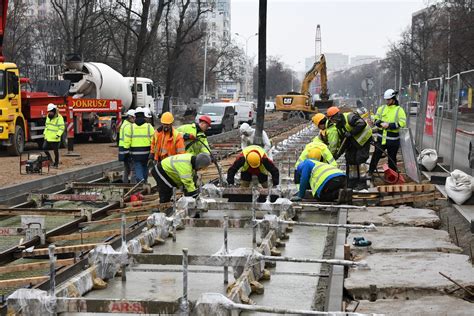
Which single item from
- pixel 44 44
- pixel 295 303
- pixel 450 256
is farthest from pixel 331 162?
pixel 44 44

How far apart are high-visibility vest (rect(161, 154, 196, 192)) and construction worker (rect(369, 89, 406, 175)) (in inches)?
203

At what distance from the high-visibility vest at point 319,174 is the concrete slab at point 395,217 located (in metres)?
0.65

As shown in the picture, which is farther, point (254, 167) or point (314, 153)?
point (254, 167)

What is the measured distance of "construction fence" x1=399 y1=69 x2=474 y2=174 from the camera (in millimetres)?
13898

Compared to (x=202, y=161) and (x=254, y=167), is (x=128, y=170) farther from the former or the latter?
(x=202, y=161)

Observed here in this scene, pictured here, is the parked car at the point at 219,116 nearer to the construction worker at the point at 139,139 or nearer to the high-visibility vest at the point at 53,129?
the high-visibility vest at the point at 53,129

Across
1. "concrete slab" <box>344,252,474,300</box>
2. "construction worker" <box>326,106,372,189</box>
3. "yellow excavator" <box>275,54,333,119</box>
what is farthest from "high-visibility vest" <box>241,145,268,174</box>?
"yellow excavator" <box>275,54,333,119</box>

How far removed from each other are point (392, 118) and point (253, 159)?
4.03m

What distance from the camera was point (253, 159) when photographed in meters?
12.2

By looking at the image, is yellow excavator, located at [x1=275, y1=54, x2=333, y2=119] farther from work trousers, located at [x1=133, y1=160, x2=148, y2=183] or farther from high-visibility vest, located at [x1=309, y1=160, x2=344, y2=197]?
high-visibility vest, located at [x1=309, y1=160, x2=344, y2=197]

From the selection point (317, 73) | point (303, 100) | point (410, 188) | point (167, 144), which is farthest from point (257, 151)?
point (303, 100)

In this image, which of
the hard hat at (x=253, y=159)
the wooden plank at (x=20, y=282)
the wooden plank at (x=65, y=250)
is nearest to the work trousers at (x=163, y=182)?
the hard hat at (x=253, y=159)

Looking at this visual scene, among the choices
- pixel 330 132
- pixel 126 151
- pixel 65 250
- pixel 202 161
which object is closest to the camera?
pixel 65 250

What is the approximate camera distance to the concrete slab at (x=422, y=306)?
6.27m
